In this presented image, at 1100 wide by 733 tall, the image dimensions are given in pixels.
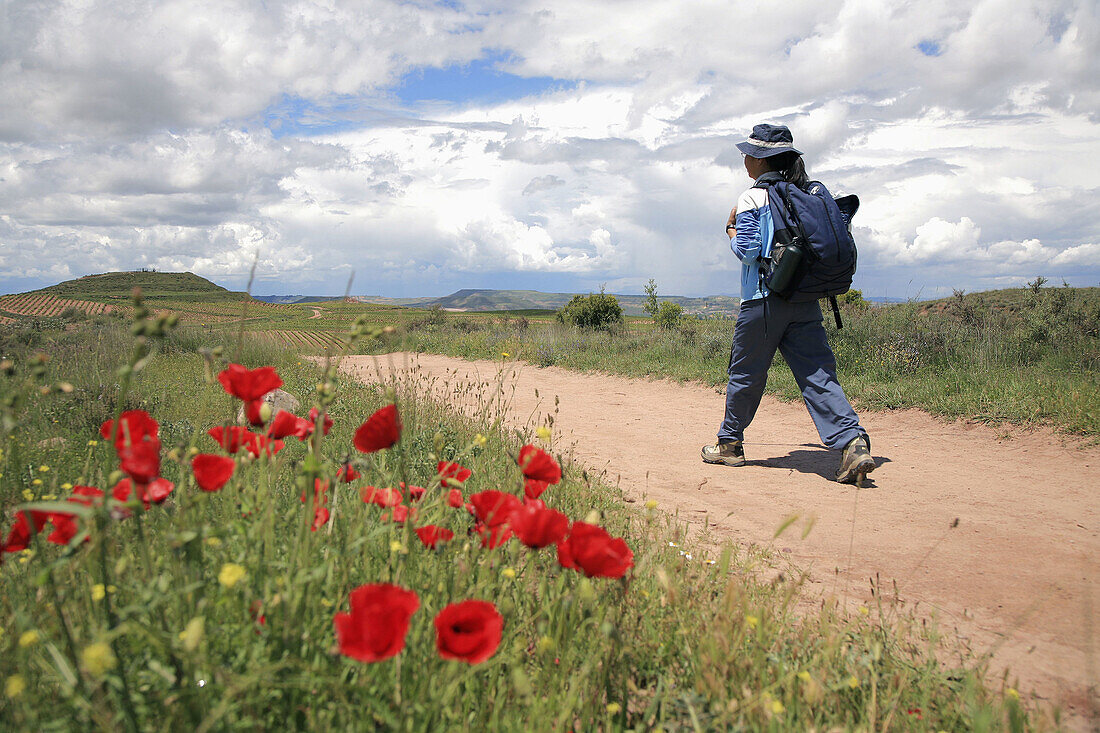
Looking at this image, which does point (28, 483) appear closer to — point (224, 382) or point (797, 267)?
point (224, 382)

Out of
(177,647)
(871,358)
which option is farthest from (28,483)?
(871,358)

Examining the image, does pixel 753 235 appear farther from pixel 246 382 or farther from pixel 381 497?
pixel 246 382

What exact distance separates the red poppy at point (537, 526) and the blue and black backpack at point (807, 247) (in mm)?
3445

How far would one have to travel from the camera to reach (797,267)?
13.9 ft

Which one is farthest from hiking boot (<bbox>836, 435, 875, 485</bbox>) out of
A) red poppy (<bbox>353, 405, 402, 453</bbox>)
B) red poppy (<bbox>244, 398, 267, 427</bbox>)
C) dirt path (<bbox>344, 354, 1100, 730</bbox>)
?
red poppy (<bbox>244, 398, 267, 427</bbox>)

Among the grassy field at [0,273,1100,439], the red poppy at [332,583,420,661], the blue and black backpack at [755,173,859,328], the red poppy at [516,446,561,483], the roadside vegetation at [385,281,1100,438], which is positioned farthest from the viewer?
the roadside vegetation at [385,281,1100,438]

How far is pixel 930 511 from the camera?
390 cm

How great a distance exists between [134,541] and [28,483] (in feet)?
5.30

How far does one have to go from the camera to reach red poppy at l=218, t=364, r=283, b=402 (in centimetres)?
141

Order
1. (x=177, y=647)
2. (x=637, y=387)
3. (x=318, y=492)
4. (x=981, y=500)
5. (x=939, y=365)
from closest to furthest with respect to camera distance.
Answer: (x=177, y=647) → (x=318, y=492) → (x=981, y=500) → (x=939, y=365) → (x=637, y=387)

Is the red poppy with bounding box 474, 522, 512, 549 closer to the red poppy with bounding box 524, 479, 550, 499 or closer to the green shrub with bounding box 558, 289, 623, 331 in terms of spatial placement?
the red poppy with bounding box 524, 479, 550, 499

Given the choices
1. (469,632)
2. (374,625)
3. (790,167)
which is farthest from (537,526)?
(790,167)

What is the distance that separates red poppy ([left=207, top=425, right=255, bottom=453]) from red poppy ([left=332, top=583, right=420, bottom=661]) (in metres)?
0.78

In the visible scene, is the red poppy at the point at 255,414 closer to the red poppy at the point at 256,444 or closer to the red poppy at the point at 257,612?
the red poppy at the point at 256,444
